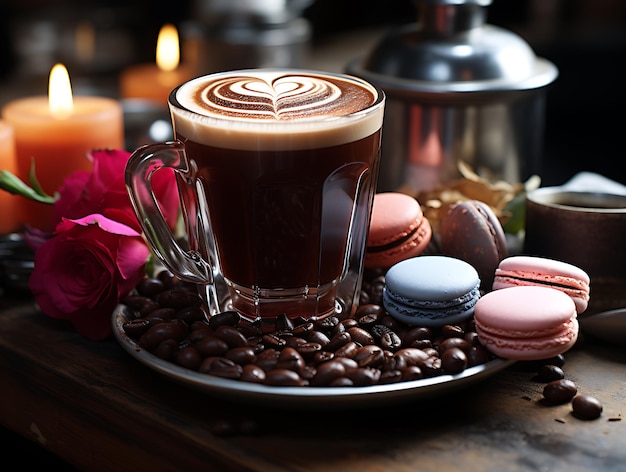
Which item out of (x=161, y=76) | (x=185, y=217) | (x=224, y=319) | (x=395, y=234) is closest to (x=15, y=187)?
(x=185, y=217)

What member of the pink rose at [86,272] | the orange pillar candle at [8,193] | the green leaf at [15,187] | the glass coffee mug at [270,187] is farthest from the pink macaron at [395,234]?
the orange pillar candle at [8,193]

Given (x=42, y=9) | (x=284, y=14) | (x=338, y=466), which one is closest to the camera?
(x=338, y=466)

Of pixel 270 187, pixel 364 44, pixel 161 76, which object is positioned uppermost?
pixel 270 187

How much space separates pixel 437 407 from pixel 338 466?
129mm

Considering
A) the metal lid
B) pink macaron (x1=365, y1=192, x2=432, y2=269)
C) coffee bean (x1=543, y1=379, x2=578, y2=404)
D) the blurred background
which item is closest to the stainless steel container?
the metal lid

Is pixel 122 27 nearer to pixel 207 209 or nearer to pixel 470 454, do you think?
pixel 207 209

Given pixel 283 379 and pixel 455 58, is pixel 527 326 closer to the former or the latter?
pixel 283 379

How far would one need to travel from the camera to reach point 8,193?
43.1 inches

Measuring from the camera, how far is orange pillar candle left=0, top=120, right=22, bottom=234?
1089mm

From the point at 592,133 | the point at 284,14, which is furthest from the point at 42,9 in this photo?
the point at 592,133

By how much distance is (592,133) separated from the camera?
2881 millimetres

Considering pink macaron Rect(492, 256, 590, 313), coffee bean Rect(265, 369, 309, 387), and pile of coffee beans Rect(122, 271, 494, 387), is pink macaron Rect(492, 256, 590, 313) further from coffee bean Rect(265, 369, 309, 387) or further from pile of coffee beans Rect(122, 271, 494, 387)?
coffee bean Rect(265, 369, 309, 387)

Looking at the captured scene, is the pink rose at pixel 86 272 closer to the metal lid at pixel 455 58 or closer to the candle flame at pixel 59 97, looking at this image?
the candle flame at pixel 59 97

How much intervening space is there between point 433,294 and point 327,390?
171mm
